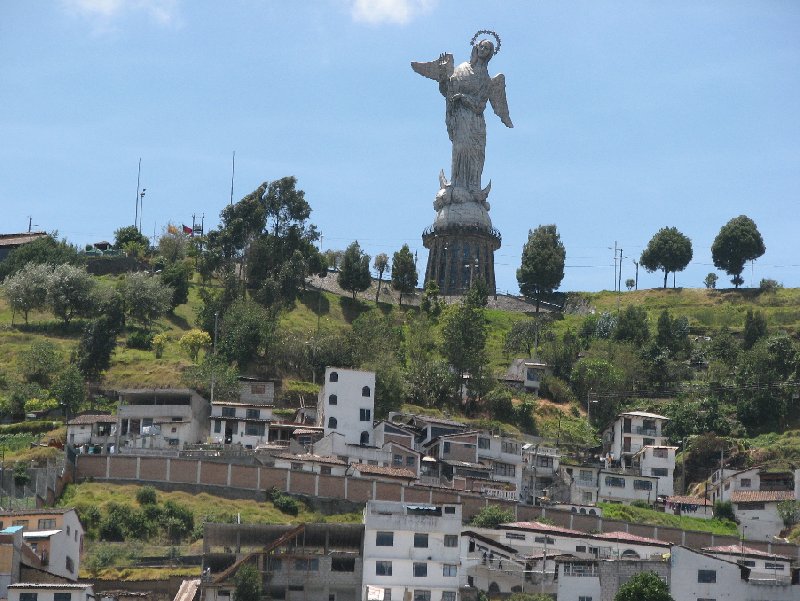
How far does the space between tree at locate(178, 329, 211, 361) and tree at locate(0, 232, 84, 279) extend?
1773 centimetres

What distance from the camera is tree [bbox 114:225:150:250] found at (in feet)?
449

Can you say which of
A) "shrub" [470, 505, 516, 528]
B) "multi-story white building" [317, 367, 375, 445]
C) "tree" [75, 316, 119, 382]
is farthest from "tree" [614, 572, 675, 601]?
"tree" [75, 316, 119, 382]

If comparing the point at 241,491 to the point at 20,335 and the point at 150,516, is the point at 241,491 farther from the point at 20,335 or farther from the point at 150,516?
the point at 20,335

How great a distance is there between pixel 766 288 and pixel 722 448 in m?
40.2

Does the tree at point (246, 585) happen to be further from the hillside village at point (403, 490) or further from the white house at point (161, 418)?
the white house at point (161, 418)

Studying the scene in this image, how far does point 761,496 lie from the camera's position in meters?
90.3

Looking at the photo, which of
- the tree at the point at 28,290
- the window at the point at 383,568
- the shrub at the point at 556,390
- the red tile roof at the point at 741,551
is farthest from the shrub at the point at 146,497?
the tree at the point at 28,290

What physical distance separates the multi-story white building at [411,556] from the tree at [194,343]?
122ft

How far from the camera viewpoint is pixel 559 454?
99188 millimetres

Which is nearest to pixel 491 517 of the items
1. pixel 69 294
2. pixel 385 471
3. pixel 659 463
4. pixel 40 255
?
pixel 385 471

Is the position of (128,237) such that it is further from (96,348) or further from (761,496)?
(761,496)

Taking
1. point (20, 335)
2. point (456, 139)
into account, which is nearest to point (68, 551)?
point (20, 335)

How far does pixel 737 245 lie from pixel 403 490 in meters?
58.9

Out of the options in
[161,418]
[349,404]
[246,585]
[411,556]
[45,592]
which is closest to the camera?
[45,592]
